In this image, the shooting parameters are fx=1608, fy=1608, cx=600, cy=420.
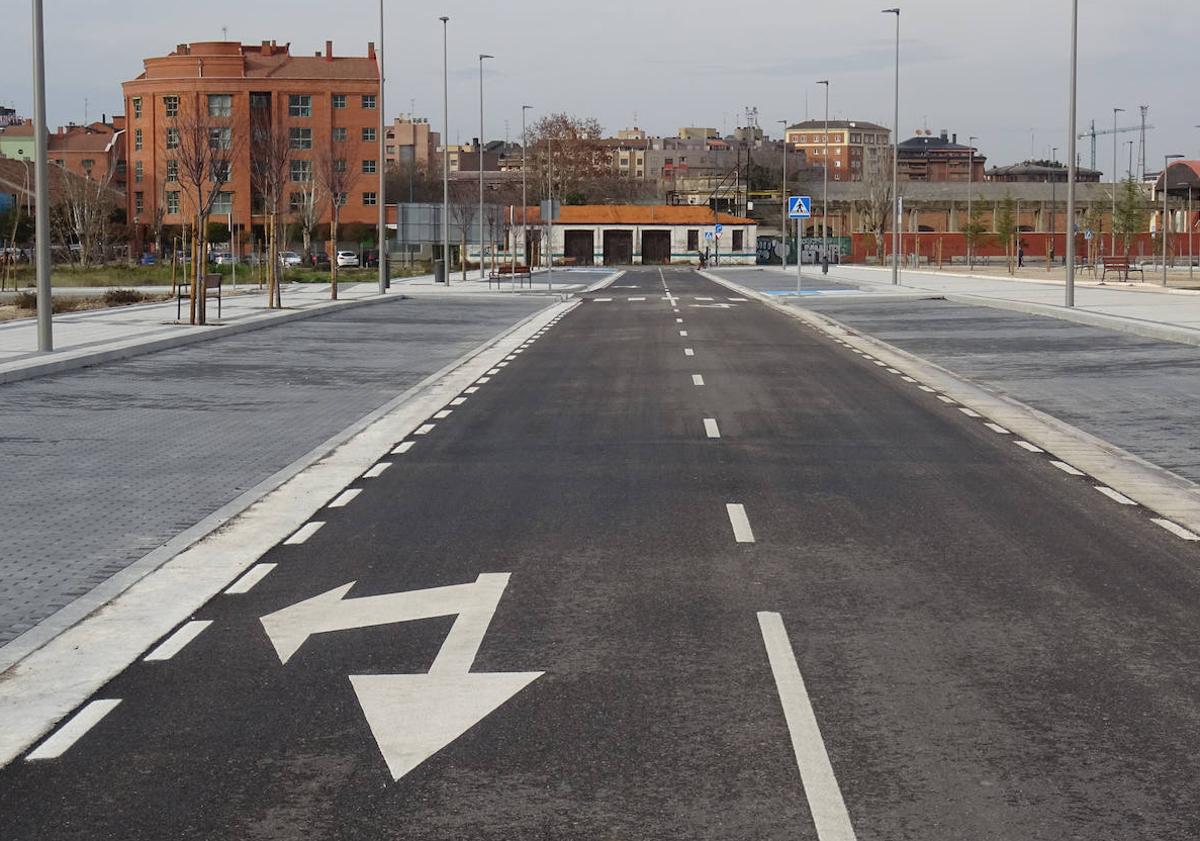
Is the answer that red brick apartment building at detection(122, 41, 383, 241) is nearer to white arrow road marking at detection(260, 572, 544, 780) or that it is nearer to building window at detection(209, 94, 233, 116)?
building window at detection(209, 94, 233, 116)

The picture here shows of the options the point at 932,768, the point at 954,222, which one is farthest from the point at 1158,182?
the point at 932,768

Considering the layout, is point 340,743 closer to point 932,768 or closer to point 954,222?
point 932,768

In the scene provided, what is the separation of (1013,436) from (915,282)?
53152 millimetres

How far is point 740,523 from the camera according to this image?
444 inches

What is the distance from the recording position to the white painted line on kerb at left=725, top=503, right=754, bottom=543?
1073 centimetres

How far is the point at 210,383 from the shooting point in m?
22.0

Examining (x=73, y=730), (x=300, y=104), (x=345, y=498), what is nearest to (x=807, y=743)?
(x=73, y=730)

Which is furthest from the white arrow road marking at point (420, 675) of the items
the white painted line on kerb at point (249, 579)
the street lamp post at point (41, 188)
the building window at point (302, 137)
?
the building window at point (302, 137)

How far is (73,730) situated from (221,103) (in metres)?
115

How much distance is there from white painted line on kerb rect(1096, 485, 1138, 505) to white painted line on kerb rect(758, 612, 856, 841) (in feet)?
16.4

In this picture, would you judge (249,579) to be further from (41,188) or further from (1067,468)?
(41,188)

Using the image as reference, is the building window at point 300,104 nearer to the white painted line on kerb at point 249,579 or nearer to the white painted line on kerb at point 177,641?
the white painted line on kerb at point 249,579

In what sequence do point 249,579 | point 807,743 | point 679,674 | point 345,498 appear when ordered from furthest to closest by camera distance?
point 345,498 < point 249,579 < point 679,674 < point 807,743

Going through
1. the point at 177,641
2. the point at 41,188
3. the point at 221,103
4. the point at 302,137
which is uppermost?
the point at 221,103
